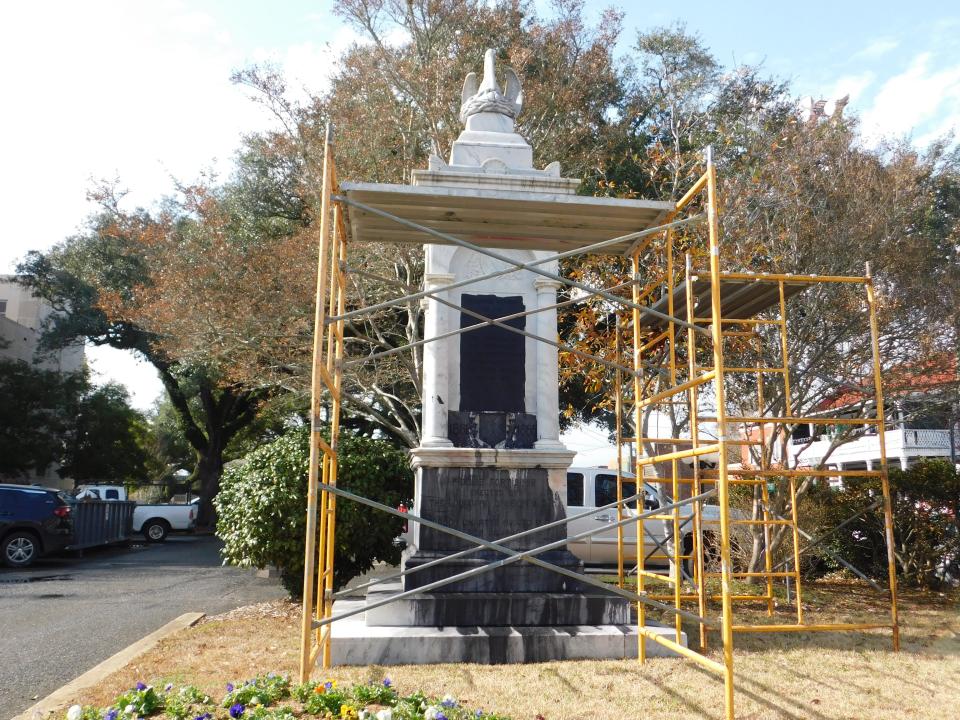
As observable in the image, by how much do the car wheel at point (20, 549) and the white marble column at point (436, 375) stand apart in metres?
10.9

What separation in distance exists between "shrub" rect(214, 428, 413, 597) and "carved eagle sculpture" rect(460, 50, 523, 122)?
4.31 meters

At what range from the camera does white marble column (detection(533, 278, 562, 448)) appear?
747cm

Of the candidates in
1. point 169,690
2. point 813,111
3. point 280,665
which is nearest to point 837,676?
point 280,665

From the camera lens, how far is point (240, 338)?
14492 mm

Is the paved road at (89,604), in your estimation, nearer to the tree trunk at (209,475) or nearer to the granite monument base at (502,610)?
the granite monument base at (502,610)

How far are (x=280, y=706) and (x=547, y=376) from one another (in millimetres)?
4439

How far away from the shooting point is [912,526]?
34.3 ft

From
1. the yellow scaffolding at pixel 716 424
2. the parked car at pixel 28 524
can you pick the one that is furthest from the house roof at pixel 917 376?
the parked car at pixel 28 524

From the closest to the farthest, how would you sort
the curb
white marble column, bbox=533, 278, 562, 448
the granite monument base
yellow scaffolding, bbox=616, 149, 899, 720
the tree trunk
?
yellow scaffolding, bbox=616, 149, 899, 720 < the curb < the granite monument base < white marble column, bbox=533, 278, 562, 448 < the tree trunk

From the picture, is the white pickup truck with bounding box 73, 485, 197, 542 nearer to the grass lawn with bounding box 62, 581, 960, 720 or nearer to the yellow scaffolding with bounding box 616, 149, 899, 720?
the grass lawn with bounding box 62, 581, 960, 720

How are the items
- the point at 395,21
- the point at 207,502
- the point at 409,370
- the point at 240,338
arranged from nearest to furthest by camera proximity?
the point at 409,370 < the point at 240,338 < the point at 395,21 < the point at 207,502

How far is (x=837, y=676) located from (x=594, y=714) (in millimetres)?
2235

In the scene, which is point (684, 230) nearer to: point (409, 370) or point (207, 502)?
point (409, 370)

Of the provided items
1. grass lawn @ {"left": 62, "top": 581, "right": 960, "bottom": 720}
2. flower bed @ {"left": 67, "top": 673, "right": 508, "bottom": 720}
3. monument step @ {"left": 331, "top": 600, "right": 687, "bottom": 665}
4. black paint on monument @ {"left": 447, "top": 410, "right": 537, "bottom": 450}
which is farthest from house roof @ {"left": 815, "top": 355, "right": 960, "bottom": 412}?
flower bed @ {"left": 67, "top": 673, "right": 508, "bottom": 720}
